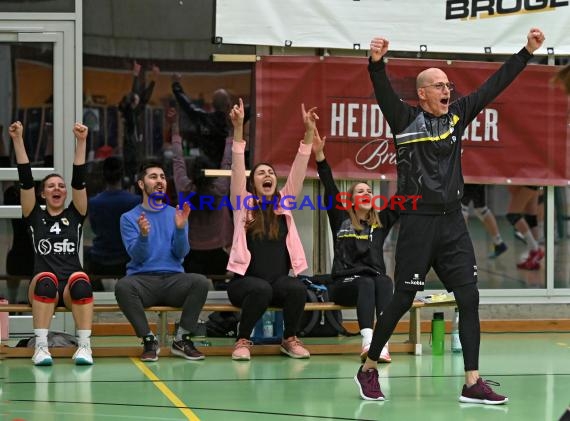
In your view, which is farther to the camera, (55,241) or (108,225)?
(108,225)

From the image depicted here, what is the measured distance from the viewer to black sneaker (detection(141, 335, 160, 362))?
7336 mm

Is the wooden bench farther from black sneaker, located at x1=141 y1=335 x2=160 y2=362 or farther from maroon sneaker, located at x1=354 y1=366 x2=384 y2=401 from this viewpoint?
maroon sneaker, located at x1=354 y1=366 x2=384 y2=401

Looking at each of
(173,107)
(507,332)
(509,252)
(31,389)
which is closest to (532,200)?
(509,252)

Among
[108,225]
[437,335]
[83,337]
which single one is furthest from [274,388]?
[108,225]

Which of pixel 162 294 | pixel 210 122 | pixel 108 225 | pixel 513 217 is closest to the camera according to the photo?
pixel 162 294

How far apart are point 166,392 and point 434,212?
175 cm

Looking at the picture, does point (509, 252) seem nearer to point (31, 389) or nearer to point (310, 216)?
point (310, 216)

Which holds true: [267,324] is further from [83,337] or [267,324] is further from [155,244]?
[83,337]

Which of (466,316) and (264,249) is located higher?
(264,249)

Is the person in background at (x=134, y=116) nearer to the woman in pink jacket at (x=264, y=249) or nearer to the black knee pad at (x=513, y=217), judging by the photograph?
the woman in pink jacket at (x=264, y=249)

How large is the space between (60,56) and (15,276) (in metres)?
1.70

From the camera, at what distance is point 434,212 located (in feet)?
19.0

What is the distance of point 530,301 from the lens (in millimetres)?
9156

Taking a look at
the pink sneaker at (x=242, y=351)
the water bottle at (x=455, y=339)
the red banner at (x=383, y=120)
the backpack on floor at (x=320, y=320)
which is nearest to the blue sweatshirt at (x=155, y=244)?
the pink sneaker at (x=242, y=351)
